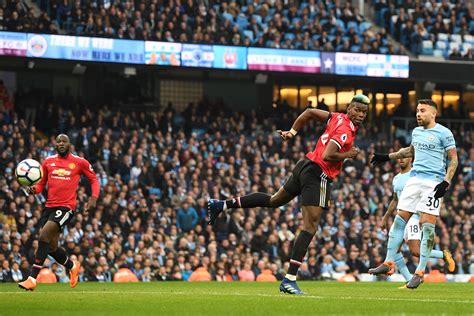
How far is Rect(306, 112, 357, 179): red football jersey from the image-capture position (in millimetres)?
13992

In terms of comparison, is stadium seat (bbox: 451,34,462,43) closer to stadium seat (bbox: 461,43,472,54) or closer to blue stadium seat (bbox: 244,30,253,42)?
stadium seat (bbox: 461,43,472,54)

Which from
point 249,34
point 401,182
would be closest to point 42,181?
point 401,182

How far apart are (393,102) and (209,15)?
381 inches

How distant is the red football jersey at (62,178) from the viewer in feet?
56.4

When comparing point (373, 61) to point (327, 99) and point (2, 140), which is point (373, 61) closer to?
point (327, 99)

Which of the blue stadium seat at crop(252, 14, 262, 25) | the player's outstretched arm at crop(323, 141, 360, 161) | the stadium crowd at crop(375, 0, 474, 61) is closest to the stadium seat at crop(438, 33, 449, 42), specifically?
the stadium crowd at crop(375, 0, 474, 61)

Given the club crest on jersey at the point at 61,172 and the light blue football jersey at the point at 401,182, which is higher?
the club crest on jersey at the point at 61,172

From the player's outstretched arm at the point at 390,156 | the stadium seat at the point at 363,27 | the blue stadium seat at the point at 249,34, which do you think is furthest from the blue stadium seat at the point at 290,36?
the player's outstretched arm at the point at 390,156

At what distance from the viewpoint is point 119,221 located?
28.5 metres

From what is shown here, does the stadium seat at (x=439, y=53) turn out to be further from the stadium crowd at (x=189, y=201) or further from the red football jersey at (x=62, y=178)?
the red football jersey at (x=62, y=178)

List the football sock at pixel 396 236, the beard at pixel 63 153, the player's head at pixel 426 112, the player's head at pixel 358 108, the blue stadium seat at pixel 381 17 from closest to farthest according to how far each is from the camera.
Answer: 1. the player's head at pixel 358 108
2. the player's head at pixel 426 112
3. the football sock at pixel 396 236
4. the beard at pixel 63 153
5. the blue stadium seat at pixel 381 17

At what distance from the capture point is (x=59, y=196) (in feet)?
56.4

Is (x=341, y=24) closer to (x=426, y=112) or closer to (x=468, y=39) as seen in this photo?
(x=468, y=39)

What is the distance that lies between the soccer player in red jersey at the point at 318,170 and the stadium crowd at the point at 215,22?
1934 cm
